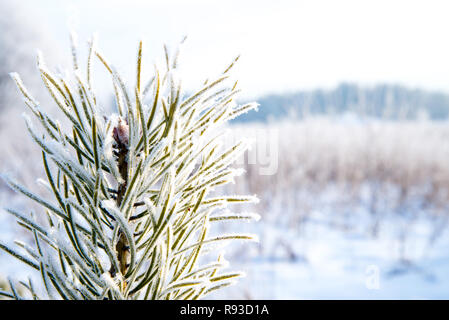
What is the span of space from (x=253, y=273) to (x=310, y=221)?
113 cm

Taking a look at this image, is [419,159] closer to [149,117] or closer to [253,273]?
[253,273]

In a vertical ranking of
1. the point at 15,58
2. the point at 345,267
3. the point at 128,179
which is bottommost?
the point at 345,267

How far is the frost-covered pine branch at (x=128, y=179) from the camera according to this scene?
0.28m

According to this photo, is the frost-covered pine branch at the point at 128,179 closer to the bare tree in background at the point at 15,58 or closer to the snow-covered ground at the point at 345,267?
the snow-covered ground at the point at 345,267

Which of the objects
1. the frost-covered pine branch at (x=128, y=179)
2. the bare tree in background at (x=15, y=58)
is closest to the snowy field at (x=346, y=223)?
the bare tree in background at (x=15, y=58)

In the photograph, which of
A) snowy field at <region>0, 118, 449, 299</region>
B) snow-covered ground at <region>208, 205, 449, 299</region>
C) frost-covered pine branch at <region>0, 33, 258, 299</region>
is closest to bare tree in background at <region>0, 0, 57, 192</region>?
snowy field at <region>0, 118, 449, 299</region>

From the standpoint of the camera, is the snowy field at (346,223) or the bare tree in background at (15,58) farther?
the bare tree in background at (15,58)

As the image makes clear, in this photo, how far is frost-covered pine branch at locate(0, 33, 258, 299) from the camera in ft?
0.91

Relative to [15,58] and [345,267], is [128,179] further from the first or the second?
[15,58]

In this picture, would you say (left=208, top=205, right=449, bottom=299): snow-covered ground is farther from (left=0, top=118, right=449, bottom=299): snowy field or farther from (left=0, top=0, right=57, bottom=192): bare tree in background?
(left=0, top=0, right=57, bottom=192): bare tree in background

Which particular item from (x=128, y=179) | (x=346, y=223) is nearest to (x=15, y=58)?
(x=346, y=223)

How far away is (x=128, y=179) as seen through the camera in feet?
0.96

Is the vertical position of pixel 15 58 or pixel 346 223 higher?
pixel 15 58
